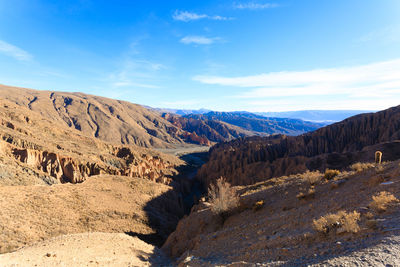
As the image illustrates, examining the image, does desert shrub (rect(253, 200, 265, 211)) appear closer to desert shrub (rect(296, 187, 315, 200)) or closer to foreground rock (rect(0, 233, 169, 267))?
desert shrub (rect(296, 187, 315, 200))

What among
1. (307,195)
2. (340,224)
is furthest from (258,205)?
(340,224)

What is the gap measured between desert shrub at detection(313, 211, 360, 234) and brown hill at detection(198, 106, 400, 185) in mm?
28330

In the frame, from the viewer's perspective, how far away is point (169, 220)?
27.8m

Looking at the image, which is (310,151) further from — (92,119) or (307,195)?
(92,119)

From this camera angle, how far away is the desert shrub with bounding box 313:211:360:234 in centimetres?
578

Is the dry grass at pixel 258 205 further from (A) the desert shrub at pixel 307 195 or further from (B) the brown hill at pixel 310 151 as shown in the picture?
(B) the brown hill at pixel 310 151

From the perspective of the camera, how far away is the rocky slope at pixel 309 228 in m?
5.05

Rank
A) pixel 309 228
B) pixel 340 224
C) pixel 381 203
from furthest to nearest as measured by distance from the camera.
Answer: pixel 309 228
pixel 381 203
pixel 340 224

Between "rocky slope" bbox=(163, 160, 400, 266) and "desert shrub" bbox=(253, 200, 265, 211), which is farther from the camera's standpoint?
"desert shrub" bbox=(253, 200, 265, 211)

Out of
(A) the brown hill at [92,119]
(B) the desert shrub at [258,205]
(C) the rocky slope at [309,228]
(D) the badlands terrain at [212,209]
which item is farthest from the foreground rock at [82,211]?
(A) the brown hill at [92,119]

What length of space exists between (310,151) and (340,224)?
4937cm

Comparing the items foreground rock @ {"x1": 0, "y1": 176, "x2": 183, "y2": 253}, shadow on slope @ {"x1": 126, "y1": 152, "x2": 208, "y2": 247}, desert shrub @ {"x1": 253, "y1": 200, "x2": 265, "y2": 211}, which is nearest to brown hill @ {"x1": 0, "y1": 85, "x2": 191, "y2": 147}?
shadow on slope @ {"x1": 126, "y1": 152, "x2": 208, "y2": 247}

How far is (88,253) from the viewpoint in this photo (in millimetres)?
11086

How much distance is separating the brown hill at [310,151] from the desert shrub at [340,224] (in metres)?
28.3
